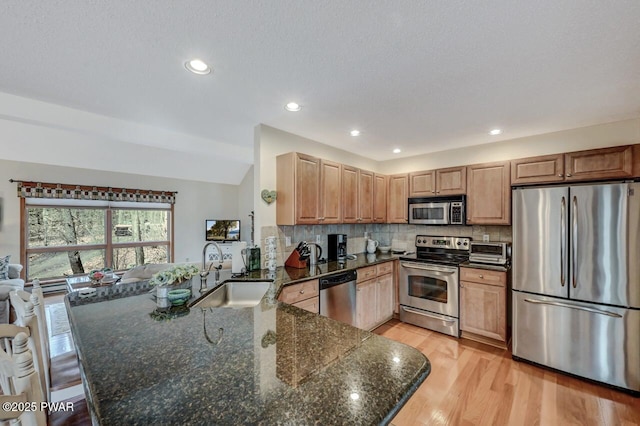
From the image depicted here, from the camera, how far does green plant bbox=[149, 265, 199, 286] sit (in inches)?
72.8

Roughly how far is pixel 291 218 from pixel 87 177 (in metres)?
5.40

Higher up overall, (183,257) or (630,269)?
(630,269)

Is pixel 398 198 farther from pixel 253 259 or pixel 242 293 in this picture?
pixel 242 293

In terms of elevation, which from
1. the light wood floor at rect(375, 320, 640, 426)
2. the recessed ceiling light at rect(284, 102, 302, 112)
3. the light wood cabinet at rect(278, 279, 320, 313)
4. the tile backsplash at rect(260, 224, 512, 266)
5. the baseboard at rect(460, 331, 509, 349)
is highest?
the recessed ceiling light at rect(284, 102, 302, 112)

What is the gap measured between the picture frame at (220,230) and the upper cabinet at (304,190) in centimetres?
480

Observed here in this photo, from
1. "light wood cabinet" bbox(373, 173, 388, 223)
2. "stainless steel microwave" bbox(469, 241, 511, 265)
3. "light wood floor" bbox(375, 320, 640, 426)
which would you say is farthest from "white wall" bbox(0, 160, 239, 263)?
"stainless steel microwave" bbox(469, 241, 511, 265)

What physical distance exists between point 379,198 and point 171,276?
3000 mm

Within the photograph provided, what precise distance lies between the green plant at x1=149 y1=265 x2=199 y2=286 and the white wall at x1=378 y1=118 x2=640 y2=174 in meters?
3.47

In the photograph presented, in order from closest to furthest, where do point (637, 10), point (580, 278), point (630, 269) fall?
point (637, 10), point (630, 269), point (580, 278)

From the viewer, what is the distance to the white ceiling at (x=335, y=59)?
1327 millimetres

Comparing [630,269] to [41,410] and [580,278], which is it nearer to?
[580,278]

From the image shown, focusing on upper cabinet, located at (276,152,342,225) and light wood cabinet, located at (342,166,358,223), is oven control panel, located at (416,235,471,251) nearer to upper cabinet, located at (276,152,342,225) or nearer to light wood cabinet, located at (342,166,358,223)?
light wood cabinet, located at (342,166,358,223)

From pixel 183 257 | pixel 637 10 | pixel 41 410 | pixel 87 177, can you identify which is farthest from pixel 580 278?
pixel 87 177

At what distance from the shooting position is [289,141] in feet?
10.3
